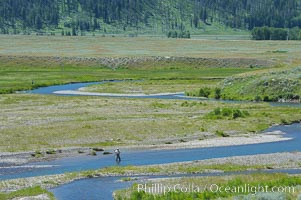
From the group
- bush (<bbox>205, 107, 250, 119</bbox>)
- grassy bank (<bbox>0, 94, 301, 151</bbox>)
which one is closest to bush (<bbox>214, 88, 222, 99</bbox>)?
grassy bank (<bbox>0, 94, 301, 151</bbox>)

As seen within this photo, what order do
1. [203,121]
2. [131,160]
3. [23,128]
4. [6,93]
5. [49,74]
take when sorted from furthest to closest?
[49,74]
[6,93]
[203,121]
[23,128]
[131,160]

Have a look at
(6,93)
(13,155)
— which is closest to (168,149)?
(13,155)

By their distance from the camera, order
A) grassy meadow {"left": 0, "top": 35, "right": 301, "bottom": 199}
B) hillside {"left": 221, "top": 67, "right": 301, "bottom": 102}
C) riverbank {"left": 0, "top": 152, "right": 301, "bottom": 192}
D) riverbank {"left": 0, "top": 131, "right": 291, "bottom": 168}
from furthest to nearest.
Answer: hillside {"left": 221, "top": 67, "right": 301, "bottom": 102}, grassy meadow {"left": 0, "top": 35, "right": 301, "bottom": 199}, riverbank {"left": 0, "top": 131, "right": 291, "bottom": 168}, riverbank {"left": 0, "top": 152, "right": 301, "bottom": 192}

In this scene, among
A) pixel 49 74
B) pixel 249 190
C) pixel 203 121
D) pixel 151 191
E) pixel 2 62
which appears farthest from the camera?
pixel 2 62

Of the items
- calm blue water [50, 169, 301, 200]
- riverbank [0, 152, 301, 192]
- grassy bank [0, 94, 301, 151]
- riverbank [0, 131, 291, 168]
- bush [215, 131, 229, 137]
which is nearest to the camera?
calm blue water [50, 169, 301, 200]

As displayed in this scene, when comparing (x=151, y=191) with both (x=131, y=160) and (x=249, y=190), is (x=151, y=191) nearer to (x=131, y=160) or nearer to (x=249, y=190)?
(x=249, y=190)

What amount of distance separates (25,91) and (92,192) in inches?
2854

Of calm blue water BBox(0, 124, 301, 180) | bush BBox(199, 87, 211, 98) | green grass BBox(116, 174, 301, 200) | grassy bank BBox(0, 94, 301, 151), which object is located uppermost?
green grass BBox(116, 174, 301, 200)

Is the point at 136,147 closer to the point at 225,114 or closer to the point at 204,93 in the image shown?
the point at 225,114

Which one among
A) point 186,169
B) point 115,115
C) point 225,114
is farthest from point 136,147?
point 225,114

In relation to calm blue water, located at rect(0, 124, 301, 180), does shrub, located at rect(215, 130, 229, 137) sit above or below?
below

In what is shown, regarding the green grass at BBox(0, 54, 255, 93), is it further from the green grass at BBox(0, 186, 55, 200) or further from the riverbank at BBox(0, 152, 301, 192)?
the green grass at BBox(0, 186, 55, 200)

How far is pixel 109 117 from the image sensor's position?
2918 inches

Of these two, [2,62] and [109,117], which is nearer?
[109,117]
